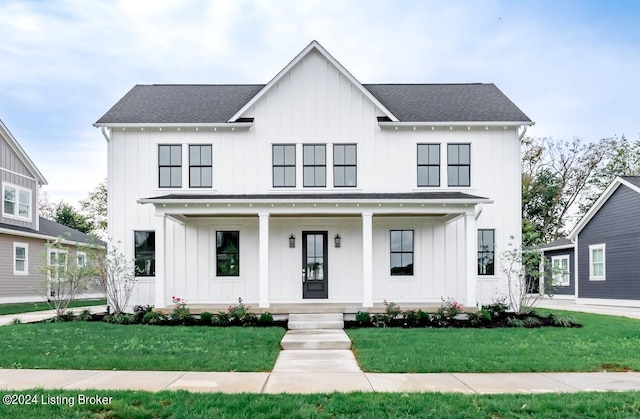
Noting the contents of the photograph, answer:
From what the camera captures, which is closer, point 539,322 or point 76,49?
point 539,322

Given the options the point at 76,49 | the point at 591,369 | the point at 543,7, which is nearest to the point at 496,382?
the point at 591,369

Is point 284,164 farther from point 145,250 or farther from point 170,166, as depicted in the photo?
point 145,250

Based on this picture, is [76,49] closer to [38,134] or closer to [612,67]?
[38,134]

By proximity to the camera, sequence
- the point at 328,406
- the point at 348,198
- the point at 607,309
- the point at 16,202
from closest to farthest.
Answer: the point at 328,406 → the point at 348,198 → the point at 607,309 → the point at 16,202

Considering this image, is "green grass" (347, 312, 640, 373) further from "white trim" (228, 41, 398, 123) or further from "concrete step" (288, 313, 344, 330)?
"white trim" (228, 41, 398, 123)

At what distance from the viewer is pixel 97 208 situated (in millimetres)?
44750

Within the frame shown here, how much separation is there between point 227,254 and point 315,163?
388 cm

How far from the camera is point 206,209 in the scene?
14.2 metres

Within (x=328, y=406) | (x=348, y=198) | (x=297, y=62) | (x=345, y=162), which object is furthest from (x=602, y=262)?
(x=328, y=406)

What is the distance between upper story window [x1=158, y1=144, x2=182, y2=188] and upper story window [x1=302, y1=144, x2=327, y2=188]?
3.89 m

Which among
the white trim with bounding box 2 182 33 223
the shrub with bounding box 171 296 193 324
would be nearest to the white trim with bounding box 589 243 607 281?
the shrub with bounding box 171 296 193 324

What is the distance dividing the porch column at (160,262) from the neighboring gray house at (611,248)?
57.8 ft

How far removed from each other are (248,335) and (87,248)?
637cm

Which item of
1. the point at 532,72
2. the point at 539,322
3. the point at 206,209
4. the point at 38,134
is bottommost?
the point at 539,322
